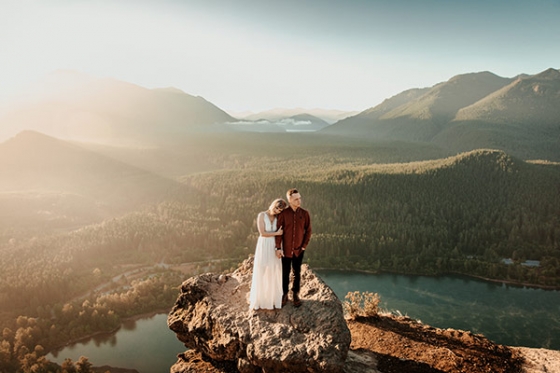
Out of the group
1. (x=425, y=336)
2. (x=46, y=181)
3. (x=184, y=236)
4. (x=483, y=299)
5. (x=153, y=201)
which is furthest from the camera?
(x=46, y=181)

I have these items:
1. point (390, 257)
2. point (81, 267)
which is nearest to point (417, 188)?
point (390, 257)

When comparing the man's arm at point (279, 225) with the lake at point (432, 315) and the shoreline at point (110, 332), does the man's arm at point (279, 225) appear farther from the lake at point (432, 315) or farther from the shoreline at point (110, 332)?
the shoreline at point (110, 332)

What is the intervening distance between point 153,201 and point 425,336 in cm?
15083

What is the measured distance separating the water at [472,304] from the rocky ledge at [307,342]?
50503mm

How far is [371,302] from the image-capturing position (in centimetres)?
2003

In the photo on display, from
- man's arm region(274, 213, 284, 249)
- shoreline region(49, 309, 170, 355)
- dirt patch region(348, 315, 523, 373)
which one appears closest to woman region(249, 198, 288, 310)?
man's arm region(274, 213, 284, 249)

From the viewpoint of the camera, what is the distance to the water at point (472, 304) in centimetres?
6353

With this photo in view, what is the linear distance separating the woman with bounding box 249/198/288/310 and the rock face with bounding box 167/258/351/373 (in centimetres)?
43

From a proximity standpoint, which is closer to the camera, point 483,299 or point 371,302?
point 371,302

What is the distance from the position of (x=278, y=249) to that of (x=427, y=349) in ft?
26.4

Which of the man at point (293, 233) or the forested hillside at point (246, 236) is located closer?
the man at point (293, 233)

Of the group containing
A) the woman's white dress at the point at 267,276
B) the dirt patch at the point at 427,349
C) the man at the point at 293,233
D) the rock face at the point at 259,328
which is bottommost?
the dirt patch at the point at 427,349

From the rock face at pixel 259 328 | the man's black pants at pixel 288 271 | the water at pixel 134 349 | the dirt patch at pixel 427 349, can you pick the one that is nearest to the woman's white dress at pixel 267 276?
the man's black pants at pixel 288 271

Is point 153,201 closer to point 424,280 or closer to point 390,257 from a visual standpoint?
point 390,257
